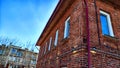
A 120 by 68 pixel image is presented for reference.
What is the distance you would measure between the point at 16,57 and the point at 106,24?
121 ft

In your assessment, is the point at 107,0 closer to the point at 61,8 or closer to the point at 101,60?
the point at 61,8

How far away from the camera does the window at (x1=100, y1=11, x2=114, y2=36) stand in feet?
19.3

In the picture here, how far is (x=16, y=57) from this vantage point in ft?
124

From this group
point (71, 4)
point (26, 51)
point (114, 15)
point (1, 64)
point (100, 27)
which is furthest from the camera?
point (26, 51)

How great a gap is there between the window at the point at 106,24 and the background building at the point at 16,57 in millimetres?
32206

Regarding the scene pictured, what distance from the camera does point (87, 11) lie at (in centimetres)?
539

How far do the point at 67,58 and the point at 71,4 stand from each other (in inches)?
133

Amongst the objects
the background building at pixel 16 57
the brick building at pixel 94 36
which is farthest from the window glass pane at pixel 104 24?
the background building at pixel 16 57

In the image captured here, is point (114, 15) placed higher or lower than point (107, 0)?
lower

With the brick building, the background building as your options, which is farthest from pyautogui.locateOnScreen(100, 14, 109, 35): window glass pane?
the background building

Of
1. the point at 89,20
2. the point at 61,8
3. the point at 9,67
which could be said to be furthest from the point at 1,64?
the point at 89,20

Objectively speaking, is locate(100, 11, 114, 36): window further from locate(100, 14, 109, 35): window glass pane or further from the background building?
the background building

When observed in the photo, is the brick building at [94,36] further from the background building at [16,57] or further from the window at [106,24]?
the background building at [16,57]

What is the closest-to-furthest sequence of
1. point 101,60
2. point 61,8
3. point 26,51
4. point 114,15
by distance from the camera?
point 101,60, point 114,15, point 61,8, point 26,51
